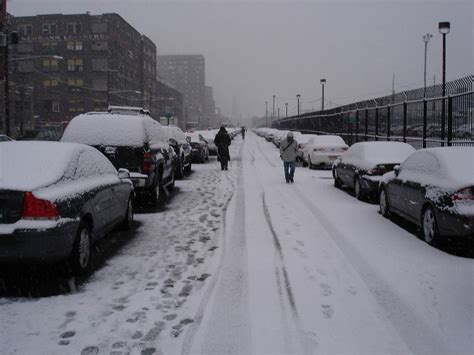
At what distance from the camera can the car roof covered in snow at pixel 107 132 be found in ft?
35.0

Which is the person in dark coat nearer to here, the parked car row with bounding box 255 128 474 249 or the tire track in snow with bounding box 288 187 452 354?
the parked car row with bounding box 255 128 474 249

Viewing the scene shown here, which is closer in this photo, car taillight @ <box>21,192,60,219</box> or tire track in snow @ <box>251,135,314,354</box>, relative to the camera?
tire track in snow @ <box>251,135,314,354</box>

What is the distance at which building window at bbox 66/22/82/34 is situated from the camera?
9994cm

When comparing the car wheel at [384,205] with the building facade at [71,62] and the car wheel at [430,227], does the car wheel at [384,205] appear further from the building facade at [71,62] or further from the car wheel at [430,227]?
the building facade at [71,62]

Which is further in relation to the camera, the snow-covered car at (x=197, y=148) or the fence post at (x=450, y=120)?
the snow-covered car at (x=197, y=148)

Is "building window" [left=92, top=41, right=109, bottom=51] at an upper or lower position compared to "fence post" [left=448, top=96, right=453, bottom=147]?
upper

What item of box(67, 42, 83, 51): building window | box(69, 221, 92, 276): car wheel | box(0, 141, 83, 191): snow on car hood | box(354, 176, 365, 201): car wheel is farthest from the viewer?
box(67, 42, 83, 51): building window

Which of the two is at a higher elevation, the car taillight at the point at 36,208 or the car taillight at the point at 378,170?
the car taillight at the point at 378,170

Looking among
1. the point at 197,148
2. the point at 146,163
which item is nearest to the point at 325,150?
the point at 197,148

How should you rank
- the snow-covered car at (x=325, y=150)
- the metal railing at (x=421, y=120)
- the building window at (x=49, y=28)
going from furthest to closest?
the building window at (x=49, y=28) → the snow-covered car at (x=325, y=150) → the metal railing at (x=421, y=120)

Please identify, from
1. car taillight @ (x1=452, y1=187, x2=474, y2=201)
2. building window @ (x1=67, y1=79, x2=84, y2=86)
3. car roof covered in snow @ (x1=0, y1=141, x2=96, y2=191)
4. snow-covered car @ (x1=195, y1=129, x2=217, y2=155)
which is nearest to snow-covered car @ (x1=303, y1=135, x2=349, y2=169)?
snow-covered car @ (x1=195, y1=129, x2=217, y2=155)

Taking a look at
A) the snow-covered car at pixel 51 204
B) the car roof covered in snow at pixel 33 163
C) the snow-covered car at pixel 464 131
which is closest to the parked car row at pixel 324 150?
the snow-covered car at pixel 464 131

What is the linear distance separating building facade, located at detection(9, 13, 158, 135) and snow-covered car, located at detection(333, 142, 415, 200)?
8612cm

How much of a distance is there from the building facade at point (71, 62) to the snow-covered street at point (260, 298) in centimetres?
9107
